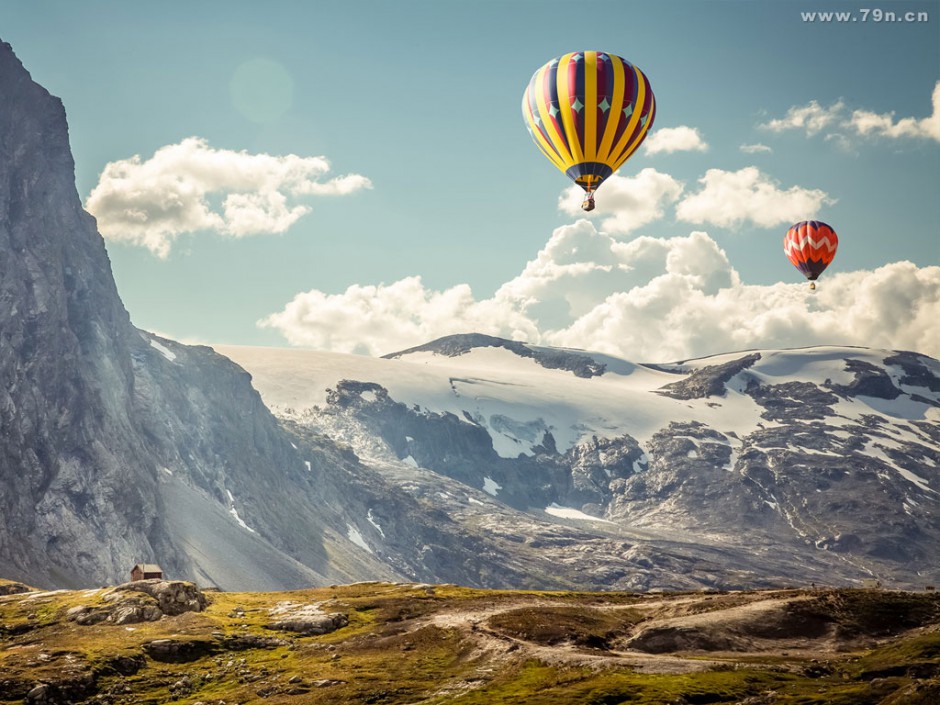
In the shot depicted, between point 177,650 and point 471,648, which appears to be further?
point 177,650

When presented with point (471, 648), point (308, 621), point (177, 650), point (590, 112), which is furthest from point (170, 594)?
point (590, 112)

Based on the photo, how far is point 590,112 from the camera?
124438 millimetres

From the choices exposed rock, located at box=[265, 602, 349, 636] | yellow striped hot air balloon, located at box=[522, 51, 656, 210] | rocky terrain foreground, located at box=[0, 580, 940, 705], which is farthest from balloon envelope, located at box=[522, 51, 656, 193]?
exposed rock, located at box=[265, 602, 349, 636]

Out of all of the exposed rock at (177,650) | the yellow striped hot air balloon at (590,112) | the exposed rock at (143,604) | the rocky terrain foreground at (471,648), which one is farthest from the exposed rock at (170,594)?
the yellow striped hot air balloon at (590,112)

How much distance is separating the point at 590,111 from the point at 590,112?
0.40ft

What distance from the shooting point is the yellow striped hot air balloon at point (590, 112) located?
124m

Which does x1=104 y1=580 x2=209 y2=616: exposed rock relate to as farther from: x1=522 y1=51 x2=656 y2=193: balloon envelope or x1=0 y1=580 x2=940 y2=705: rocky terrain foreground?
x1=522 y1=51 x2=656 y2=193: balloon envelope

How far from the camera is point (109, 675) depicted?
3573 inches

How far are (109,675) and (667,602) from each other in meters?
58.9

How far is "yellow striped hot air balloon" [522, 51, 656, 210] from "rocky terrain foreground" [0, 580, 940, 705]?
171 feet

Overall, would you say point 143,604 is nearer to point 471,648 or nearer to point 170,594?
point 170,594

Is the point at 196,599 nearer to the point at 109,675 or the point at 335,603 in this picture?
the point at 335,603

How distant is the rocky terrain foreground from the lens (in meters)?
76.1

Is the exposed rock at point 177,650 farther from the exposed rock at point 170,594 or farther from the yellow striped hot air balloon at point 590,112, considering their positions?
the yellow striped hot air balloon at point 590,112
